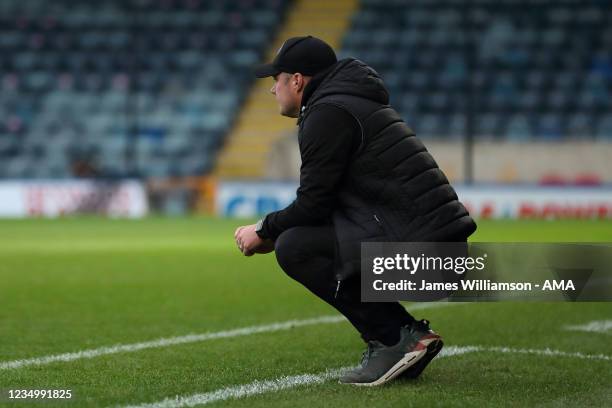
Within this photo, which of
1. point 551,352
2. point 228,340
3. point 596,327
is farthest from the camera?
point 596,327

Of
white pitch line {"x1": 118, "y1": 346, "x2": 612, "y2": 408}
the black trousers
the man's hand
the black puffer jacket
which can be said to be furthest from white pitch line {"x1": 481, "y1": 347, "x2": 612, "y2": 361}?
the man's hand

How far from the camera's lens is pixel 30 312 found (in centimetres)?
673

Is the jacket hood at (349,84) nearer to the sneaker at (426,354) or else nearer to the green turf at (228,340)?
the sneaker at (426,354)

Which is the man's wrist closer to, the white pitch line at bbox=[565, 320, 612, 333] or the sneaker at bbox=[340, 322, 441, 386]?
the sneaker at bbox=[340, 322, 441, 386]

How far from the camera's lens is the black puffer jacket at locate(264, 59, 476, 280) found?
13.7ft

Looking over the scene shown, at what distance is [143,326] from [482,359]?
6.83 ft

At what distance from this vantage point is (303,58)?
4340mm

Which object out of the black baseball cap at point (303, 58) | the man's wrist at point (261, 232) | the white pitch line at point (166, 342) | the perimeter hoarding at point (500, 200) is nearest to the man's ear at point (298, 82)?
the black baseball cap at point (303, 58)

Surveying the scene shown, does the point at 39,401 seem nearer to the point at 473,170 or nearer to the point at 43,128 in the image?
the point at 473,170

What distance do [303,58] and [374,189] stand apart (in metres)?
0.61

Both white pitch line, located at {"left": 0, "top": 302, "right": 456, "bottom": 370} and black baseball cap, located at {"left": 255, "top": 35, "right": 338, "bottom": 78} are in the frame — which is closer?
black baseball cap, located at {"left": 255, "top": 35, "right": 338, "bottom": 78}

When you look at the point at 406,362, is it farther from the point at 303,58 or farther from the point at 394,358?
the point at 303,58

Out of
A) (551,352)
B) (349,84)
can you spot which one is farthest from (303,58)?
(551,352)

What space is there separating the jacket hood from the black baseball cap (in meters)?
0.04
